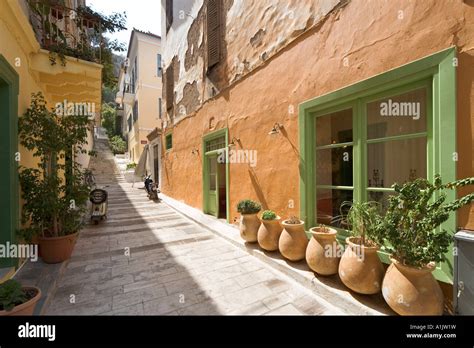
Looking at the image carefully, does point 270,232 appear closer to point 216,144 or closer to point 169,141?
point 216,144

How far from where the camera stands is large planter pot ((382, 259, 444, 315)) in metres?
2.14

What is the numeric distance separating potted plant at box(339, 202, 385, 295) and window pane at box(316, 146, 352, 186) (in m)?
0.86

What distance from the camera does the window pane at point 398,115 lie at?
2738 millimetres

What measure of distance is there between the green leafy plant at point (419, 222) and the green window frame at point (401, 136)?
30cm

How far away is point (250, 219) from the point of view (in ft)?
14.8

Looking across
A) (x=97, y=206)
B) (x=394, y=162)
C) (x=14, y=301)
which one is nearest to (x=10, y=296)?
(x=14, y=301)

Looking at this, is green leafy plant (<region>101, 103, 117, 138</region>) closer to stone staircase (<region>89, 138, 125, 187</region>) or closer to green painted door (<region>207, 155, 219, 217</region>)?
stone staircase (<region>89, 138, 125, 187</region>)

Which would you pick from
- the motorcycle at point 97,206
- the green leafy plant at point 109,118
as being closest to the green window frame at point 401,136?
the motorcycle at point 97,206

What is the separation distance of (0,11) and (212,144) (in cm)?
490

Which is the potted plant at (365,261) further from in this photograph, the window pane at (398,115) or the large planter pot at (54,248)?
the large planter pot at (54,248)

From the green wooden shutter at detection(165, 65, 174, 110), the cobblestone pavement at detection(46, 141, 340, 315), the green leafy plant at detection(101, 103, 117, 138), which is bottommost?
the cobblestone pavement at detection(46, 141, 340, 315)

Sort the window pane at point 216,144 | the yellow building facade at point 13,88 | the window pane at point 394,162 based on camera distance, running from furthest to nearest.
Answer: the window pane at point 216,144
the yellow building facade at point 13,88
the window pane at point 394,162

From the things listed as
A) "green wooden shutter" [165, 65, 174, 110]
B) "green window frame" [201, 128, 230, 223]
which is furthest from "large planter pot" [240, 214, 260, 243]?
"green wooden shutter" [165, 65, 174, 110]
